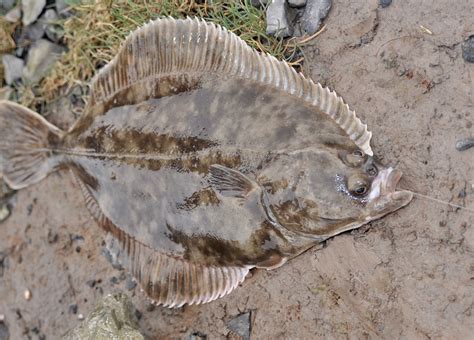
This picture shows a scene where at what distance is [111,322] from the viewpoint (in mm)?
4133

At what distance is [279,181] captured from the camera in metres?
3.39

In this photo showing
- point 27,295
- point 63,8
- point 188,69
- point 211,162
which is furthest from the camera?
point 63,8

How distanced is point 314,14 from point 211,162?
1.18 metres

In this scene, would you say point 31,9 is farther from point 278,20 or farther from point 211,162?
point 211,162

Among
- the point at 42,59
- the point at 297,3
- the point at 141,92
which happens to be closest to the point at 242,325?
the point at 141,92

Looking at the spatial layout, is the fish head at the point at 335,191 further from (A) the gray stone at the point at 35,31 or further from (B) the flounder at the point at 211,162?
(A) the gray stone at the point at 35,31

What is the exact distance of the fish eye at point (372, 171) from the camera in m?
3.26

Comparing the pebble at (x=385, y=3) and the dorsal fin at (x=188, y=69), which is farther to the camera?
the pebble at (x=385, y=3)

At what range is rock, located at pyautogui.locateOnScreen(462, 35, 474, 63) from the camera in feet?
11.2

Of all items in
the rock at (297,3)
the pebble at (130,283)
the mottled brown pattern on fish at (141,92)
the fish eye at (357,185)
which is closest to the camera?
the fish eye at (357,185)

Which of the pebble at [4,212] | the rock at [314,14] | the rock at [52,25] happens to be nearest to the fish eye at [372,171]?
the rock at [314,14]

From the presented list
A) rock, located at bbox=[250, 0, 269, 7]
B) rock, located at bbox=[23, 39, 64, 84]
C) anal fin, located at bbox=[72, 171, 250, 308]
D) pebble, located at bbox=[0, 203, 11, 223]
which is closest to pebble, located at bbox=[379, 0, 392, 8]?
rock, located at bbox=[250, 0, 269, 7]

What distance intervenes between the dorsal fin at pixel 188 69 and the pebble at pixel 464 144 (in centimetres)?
49

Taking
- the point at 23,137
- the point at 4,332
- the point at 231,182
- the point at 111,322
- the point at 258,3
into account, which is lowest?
the point at 4,332
